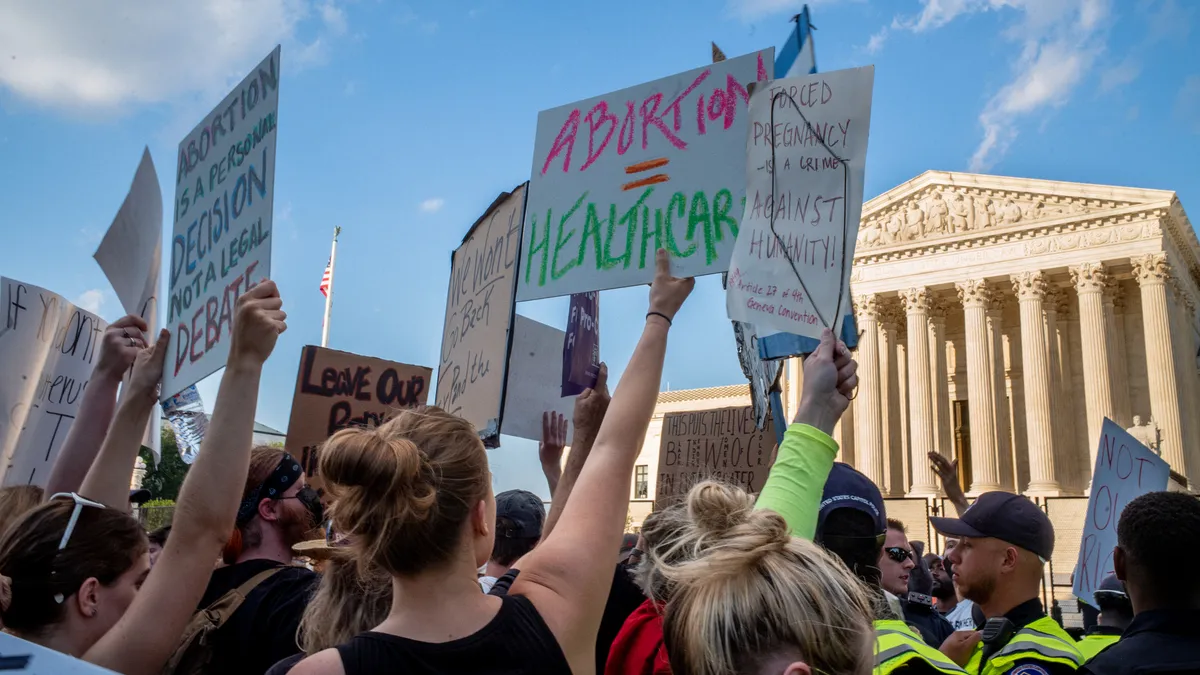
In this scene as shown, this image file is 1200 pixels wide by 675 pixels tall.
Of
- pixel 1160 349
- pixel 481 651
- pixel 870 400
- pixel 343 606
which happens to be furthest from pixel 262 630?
pixel 1160 349

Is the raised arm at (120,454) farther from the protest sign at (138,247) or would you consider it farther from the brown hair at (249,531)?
the protest sign at (138,247)

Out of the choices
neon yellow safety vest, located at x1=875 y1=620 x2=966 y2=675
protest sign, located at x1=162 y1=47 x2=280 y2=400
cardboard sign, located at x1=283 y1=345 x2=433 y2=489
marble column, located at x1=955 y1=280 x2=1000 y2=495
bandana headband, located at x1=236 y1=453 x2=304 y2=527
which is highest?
marble column, located at x1=955 y1=280 x2=1000 y2=495

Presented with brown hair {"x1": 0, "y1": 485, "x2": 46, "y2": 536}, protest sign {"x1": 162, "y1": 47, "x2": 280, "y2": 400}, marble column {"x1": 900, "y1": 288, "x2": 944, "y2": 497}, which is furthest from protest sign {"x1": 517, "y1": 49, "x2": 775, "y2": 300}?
marble column {"x1": 900, "y1": 288, "x2": 944, "y2": 497}

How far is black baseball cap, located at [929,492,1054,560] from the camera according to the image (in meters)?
3.40

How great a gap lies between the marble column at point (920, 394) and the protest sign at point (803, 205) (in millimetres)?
31723

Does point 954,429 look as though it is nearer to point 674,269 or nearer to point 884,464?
point 884,464

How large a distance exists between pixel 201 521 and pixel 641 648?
1032mm

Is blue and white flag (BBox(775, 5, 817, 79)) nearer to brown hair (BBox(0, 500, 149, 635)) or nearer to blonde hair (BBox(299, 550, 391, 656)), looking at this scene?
blonde hair (BBox(299, 550, 391, 656))

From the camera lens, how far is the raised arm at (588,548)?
165 centimetres

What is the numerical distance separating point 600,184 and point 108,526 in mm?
1840

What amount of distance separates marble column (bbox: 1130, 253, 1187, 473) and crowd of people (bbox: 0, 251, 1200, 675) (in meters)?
31.2

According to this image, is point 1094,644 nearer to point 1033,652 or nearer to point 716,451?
point 1033,652

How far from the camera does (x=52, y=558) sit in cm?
221

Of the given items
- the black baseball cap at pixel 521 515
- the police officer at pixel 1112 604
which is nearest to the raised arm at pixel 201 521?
the black baseball cap at pixel 521 515
